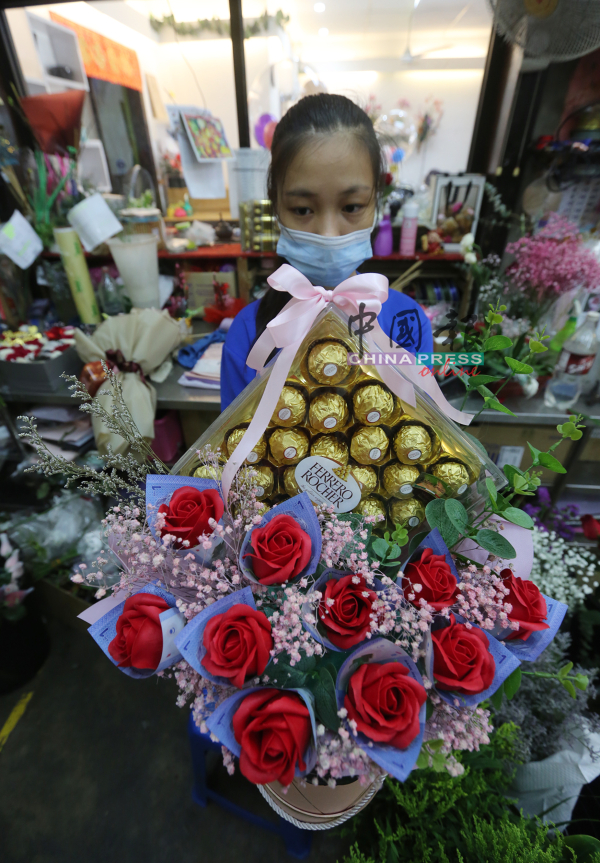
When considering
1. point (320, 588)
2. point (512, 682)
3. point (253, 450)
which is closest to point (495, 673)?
point (512, 682)

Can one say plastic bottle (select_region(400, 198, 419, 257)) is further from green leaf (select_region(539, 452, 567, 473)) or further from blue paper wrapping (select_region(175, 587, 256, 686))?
blue paper wrapping (select_region(175, 587, 256, 686))

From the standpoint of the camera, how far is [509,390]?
1779 millimetres

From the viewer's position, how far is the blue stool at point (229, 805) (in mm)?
1226

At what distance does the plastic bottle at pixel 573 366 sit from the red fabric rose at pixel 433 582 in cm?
150

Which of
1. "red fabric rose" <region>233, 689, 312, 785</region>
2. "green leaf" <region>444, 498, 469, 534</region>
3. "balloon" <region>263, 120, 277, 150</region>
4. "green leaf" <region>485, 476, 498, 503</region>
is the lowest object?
"red fabric rose" <region>233, 689, 312, 785</region>

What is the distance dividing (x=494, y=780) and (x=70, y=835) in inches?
55.4

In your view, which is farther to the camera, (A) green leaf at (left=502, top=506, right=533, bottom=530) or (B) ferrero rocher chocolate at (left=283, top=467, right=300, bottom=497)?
(B) ferrero rocher chocolate at (left=283, top=467, right=300, bottom=497)

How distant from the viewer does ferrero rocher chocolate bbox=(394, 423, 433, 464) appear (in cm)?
68

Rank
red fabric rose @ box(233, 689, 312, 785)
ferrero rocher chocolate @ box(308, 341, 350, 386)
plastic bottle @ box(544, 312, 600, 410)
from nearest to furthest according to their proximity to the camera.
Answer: red fabric rose @ box(233, 689, 312, 785)
ferrero rocher chocolate @ box(308, 341, 350, 386)
plastic bottle @ box(544, 312, 600, 410)

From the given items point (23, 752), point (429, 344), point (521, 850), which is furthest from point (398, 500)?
point (23, 752)

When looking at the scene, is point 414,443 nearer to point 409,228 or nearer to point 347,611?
point 347,611

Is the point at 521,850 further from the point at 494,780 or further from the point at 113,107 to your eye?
the point at 113,107

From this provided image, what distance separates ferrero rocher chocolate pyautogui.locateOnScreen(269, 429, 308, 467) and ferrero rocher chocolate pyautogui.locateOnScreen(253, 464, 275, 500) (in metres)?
0.03

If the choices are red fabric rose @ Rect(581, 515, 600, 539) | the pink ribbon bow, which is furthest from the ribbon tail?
red fabric rose @ Rect(581, 515, 600, 539)
